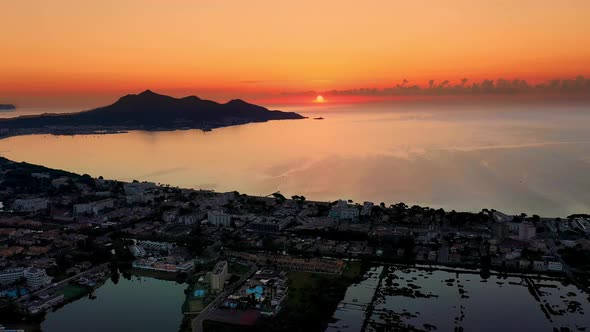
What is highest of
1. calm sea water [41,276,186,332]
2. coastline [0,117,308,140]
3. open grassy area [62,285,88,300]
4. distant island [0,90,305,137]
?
distant island [0,90,305,137]

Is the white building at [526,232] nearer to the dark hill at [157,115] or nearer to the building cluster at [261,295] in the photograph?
the building cluster at [261,295]

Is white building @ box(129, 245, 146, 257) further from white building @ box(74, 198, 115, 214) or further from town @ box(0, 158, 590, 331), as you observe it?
white building @ box(74, 198, 115, 214)

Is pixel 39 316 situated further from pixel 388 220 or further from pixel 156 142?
pixel 156 142

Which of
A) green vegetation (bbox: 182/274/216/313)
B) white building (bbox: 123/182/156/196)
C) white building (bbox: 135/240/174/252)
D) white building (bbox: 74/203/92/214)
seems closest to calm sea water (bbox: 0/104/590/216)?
white building (bbox: 123/182/156/196)

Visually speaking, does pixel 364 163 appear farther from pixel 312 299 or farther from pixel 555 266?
pixel 312 299

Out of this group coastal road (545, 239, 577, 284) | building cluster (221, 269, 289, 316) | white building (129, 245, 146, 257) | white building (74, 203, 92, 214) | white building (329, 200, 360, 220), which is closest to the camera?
building cluster (221, 269, 289, 316)

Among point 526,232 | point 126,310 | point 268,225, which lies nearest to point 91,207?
point 268,225

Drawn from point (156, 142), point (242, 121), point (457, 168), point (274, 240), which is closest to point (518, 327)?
point (274, 240)

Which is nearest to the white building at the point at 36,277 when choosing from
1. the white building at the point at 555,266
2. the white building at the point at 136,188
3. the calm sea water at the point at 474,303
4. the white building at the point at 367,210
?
the calm sea water at the point at 474,303
